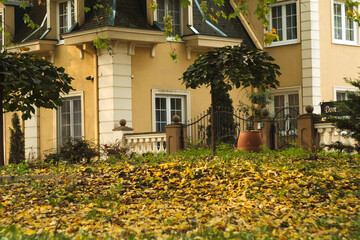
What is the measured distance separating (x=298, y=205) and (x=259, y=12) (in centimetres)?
442

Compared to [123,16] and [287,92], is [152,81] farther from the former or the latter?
[287,92]

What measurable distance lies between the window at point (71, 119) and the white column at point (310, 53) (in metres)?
7.94

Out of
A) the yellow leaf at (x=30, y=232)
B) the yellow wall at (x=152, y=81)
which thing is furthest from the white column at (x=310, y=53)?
the yellow leaf at (x=30, y=232)

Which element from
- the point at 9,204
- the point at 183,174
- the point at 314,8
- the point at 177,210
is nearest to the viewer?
the point at 177,210

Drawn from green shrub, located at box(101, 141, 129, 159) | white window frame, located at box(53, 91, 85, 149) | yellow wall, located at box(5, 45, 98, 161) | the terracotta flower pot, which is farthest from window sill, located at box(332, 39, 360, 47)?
green shrub, located at box(101, 141, 129, 159)

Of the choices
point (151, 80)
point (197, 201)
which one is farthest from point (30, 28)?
point (197, 201)

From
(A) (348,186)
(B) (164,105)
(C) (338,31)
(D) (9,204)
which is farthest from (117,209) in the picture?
(C) (338,31)

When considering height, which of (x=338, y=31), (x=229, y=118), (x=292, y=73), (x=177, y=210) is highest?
(x=338, y=31)

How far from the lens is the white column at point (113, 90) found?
18.3 meters

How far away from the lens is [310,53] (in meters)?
21.0

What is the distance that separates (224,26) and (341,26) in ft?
14.4

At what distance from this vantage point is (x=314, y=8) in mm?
21062

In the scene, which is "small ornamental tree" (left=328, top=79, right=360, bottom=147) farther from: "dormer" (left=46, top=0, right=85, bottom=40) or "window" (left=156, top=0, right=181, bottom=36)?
"dormer" (left=46, top=0, right=85, bottom=40)

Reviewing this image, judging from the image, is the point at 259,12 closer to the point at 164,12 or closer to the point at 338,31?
the point at 164,12
